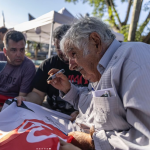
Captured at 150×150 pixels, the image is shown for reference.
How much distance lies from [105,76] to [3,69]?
1.80m

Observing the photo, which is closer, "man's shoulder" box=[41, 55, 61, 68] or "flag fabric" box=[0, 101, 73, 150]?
"flag fabric" box=[0, 101, 73, 150]

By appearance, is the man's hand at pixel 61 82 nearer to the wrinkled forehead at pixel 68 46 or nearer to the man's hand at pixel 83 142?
the wrinkled forehead at pixel 68 46

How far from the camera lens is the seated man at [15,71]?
7.15 feet

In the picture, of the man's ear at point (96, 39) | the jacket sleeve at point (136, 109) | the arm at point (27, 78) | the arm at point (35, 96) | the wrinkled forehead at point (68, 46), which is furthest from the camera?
the arm at point (27, 78)

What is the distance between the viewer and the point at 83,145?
3.80 feet

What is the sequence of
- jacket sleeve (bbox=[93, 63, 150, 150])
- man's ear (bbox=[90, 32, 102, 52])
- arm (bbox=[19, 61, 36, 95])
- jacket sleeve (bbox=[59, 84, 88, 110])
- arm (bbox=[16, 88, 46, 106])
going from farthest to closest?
arm (bbox=[19, 61, 36, 95])
arm (bbox=[16, 88, 46, 106])
jacket sleeve (bbox=[59, 84, 88, 110])
man's ear (bbox=[90, 32, 102, 52])
jacket sleeve (bbox=[93, 63, 150, 150])

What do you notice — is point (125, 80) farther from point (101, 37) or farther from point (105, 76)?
point (101, 37)

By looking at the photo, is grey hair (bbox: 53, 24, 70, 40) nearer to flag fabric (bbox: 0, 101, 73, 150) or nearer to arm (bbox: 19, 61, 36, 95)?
arm (bbox: 19, 61, 36, 95)

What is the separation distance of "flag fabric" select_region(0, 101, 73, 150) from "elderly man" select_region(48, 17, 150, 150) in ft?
0.89

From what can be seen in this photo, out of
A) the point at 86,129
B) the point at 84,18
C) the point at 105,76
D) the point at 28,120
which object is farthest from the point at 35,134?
the point at 84,18

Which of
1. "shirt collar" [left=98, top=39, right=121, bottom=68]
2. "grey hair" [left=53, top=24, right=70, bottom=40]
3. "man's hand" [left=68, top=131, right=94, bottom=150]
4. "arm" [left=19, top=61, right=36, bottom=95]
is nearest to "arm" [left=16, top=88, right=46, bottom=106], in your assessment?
"arm" [left=19, top=61, right=36, bottom=95]

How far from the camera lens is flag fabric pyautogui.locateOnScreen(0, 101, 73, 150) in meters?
0.92

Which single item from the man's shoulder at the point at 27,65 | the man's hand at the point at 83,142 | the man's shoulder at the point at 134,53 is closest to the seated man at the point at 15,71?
the man's shoulder at the point at 27,65

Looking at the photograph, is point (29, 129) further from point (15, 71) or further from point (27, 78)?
point (15, 71)
